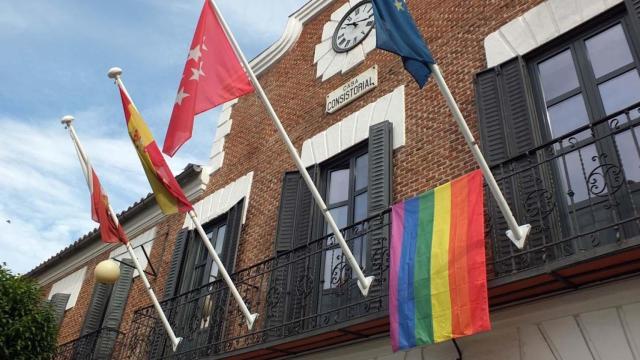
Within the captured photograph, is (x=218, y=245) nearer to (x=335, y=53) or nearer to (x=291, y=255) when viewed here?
(x=291, y=255)

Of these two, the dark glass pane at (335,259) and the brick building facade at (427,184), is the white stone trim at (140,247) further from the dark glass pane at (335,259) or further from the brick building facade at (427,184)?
the dark glass pane at (335,259)

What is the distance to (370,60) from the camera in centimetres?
891

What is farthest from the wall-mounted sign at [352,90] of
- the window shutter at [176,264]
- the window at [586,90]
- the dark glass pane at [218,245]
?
the window shutter at [176,264]

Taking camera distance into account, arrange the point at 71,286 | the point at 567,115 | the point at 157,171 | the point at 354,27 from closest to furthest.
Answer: the point at 567,115 < the point at 157,171 < the point at 354,27 < the point at 71,286

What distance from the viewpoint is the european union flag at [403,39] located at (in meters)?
5.19

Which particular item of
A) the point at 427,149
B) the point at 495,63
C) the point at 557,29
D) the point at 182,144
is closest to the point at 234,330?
the point at 182,144

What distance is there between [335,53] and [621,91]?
5.14m

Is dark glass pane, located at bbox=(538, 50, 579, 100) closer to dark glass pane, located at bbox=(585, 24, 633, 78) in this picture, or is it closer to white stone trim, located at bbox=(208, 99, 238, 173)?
dark glass pane, located at bbox=(585, 24, 633, 78)

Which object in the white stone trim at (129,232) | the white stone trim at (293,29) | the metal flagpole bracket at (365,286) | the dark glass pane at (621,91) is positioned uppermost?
the white stone trim at (293,29)

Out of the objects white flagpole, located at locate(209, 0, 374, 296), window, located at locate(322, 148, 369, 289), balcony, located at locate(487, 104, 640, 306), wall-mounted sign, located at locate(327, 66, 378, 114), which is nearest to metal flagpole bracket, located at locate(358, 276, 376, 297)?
white flagpole, located at locate(209, 0, 374, 296)

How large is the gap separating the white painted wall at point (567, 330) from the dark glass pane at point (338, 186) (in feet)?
9.88

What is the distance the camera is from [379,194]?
23.9 feet

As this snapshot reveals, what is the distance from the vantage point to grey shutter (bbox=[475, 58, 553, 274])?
17.7 ft

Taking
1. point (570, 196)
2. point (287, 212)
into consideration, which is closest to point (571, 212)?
point (570, 196)
